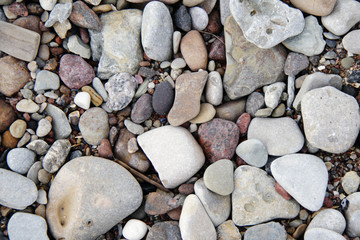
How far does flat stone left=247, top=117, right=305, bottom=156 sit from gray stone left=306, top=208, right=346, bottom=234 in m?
0.39

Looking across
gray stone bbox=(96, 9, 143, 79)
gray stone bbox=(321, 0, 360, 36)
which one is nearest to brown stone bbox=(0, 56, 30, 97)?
gray stone bbox=(96, 9, 143, 79)

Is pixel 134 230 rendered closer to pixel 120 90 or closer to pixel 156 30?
pixel 120 90

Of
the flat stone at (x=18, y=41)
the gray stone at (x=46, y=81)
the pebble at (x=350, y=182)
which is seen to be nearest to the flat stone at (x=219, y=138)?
the pebble at (x=350, y=182)

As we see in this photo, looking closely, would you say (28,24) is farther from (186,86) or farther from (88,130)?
(186,86)

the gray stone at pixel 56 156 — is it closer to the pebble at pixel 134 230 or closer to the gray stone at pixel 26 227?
the gray stone at pixel 26 227

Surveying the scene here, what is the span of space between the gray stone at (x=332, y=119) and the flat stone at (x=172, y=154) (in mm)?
703

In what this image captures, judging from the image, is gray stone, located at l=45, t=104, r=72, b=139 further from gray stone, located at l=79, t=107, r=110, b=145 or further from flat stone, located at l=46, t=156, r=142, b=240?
flat stone, located at l=46, t=156, r=142, b=240

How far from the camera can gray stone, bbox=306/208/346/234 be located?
71.5 inches

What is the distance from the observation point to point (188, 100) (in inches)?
79.6

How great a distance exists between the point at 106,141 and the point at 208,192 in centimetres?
73

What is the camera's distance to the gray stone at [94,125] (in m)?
2.05

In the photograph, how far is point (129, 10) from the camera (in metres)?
2.11

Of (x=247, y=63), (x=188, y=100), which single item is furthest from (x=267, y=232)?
(x=247, y=63)

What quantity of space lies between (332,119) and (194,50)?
936 mm
